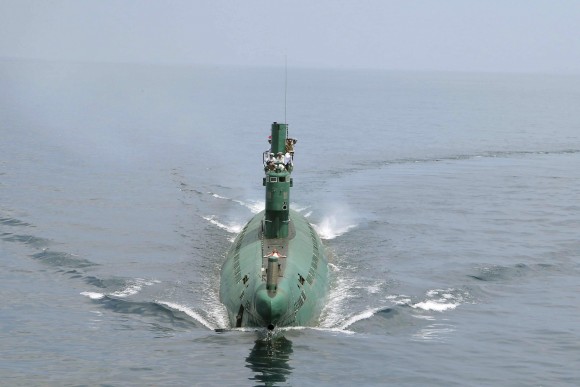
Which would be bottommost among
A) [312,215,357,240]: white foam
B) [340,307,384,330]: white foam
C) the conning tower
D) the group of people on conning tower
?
[340,307,384,330]: white foam

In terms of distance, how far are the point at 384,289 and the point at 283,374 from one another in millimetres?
17586

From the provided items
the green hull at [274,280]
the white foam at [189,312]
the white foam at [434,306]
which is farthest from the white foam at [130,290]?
the white foam at [434,306]

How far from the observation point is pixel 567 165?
117 metres

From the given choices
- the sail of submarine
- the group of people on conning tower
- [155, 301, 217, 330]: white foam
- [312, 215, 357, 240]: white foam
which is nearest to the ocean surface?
[155, 301, 217, 330]: white foam

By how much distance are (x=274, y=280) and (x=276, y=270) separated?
21.1 inches

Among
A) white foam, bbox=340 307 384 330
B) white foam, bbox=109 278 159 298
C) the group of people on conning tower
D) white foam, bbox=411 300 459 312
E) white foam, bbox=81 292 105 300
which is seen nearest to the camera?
white foam, bbox=340 307 384 330

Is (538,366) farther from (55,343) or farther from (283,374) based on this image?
(55,343)

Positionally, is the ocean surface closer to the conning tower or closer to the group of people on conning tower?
the conning tower

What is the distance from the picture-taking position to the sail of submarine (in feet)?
148

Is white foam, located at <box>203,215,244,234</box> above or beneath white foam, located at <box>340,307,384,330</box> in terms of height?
above

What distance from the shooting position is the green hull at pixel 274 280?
1772 inches

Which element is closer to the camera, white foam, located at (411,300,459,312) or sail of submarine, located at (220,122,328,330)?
sail of submarine, located at (220,122,328,330)

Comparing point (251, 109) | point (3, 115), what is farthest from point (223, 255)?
point (251, 109)

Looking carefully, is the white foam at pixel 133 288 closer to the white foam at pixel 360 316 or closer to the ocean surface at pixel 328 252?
the ocean surface at pixel 328 252
